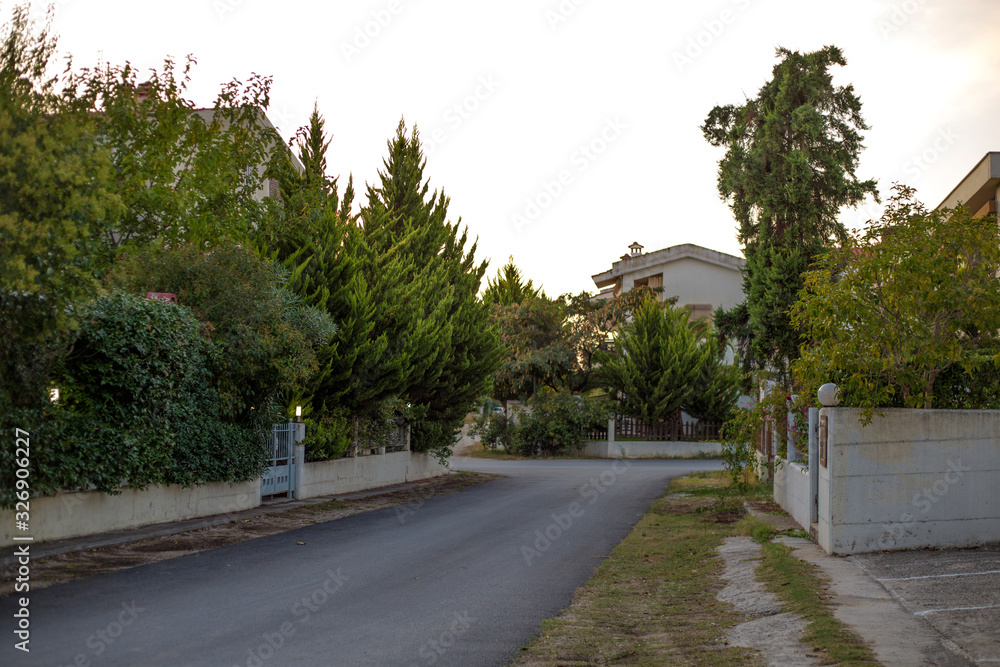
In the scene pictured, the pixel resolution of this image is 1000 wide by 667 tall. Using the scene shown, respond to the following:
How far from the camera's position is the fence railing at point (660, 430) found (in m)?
40.1

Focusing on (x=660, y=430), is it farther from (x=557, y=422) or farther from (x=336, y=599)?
(x=336, y=599)

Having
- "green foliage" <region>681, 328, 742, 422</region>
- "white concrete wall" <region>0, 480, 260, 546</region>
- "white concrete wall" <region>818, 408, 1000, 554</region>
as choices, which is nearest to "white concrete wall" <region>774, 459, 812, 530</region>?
"white concrete wall" <region>818, 408, 1000, 554</region>

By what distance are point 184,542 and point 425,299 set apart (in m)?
13.8

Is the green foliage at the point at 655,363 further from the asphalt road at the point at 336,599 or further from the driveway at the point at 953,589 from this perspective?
the driveway at the point at 953,589

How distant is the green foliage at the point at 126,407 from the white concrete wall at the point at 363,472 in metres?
5.12

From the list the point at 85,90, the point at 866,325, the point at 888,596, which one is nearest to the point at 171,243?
the point at 85,90

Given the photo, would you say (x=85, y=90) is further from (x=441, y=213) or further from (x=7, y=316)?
(x=441, y=213)

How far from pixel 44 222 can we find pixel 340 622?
5.04 metres

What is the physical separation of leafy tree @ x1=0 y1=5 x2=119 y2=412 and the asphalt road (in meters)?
3.07

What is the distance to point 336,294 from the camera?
1998 centimetres

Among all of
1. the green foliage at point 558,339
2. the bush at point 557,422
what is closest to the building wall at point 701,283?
the green foliage at point 558,339

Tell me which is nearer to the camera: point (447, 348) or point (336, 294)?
point (336, 294)

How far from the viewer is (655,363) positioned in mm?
39062

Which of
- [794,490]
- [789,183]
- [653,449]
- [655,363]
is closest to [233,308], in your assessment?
[794,490]
